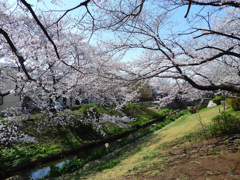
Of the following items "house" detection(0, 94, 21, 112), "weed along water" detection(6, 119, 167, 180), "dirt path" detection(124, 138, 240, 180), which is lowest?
"weed along water" detection(6, 119, 167, 180)

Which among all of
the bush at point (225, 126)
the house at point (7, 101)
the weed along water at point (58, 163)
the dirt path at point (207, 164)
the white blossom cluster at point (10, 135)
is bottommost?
the weed along water at point (58, 163)

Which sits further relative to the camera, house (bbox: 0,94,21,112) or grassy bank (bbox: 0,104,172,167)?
house (bbox: 0,94,21,112)

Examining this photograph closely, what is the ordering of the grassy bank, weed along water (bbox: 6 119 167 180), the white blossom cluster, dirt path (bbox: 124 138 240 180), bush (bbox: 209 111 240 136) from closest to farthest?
dirt path (bbox: 124 138 240 180), bush (bbox: 209 111 240 136), weed along water (bbox: 6 119 167 180), the grassy bank, the white blossom cluster

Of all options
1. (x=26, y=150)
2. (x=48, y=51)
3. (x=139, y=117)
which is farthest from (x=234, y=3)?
(x=139, y=117)

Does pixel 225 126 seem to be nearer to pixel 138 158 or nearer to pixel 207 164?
pixel 207 164

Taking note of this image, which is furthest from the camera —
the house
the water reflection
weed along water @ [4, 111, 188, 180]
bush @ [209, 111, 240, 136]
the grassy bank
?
the house

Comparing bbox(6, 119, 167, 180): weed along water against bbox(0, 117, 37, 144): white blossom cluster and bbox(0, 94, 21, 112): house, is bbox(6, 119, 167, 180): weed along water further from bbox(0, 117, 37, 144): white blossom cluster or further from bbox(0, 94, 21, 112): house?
bbox(0, 94, 21, 112): house

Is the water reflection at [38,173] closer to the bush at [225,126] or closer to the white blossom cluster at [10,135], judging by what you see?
the white blossom cluster at [10,135]

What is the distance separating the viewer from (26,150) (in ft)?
31.0

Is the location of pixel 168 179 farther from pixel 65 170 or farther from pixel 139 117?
pixel 139 117

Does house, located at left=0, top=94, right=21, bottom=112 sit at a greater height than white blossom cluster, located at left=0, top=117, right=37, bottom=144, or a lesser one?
greater

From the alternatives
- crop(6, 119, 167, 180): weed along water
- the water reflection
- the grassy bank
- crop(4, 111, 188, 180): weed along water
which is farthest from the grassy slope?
the grassy bank

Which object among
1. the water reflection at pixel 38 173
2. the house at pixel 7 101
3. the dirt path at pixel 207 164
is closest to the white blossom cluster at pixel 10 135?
the water reflection at pixel 38 173

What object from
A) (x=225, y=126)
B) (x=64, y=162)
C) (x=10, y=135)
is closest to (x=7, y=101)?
(x=10, y=135)
